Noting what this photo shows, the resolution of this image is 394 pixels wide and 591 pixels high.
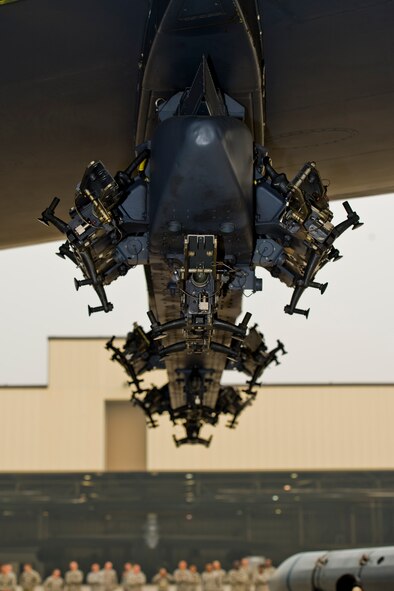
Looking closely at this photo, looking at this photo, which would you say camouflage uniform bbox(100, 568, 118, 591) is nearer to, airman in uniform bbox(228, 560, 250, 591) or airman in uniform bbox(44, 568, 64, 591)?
airman in uniform bbox(44, 568, 64, 591)

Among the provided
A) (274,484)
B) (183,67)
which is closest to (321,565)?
(274,484)

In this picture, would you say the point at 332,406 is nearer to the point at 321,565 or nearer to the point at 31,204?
the point at 321,565

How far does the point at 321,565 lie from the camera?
75.2 feet

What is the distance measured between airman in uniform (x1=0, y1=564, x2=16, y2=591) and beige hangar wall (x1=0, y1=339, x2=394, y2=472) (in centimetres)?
320

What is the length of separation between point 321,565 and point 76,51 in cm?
1529

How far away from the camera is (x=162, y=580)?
112ft

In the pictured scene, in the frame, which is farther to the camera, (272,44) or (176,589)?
(176,589)

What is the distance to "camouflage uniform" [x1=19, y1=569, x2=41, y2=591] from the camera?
34.3 m

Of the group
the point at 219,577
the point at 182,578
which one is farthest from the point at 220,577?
the point at 182,578

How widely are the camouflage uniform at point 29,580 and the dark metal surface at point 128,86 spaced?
22.4 m

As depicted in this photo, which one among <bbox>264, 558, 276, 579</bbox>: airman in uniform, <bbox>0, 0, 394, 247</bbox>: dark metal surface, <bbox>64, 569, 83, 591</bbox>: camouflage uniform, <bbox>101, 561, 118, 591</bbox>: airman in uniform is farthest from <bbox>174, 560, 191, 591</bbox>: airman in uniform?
<bbox>0, 0, 394, 247</bbox>: dark metal surface

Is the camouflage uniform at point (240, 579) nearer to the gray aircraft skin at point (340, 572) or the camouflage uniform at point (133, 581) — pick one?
the camouflage uniform at point (133, 581)

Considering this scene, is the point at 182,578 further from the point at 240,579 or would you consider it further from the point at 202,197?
the point at 202,197

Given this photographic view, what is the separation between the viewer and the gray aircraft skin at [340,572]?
1909cm
